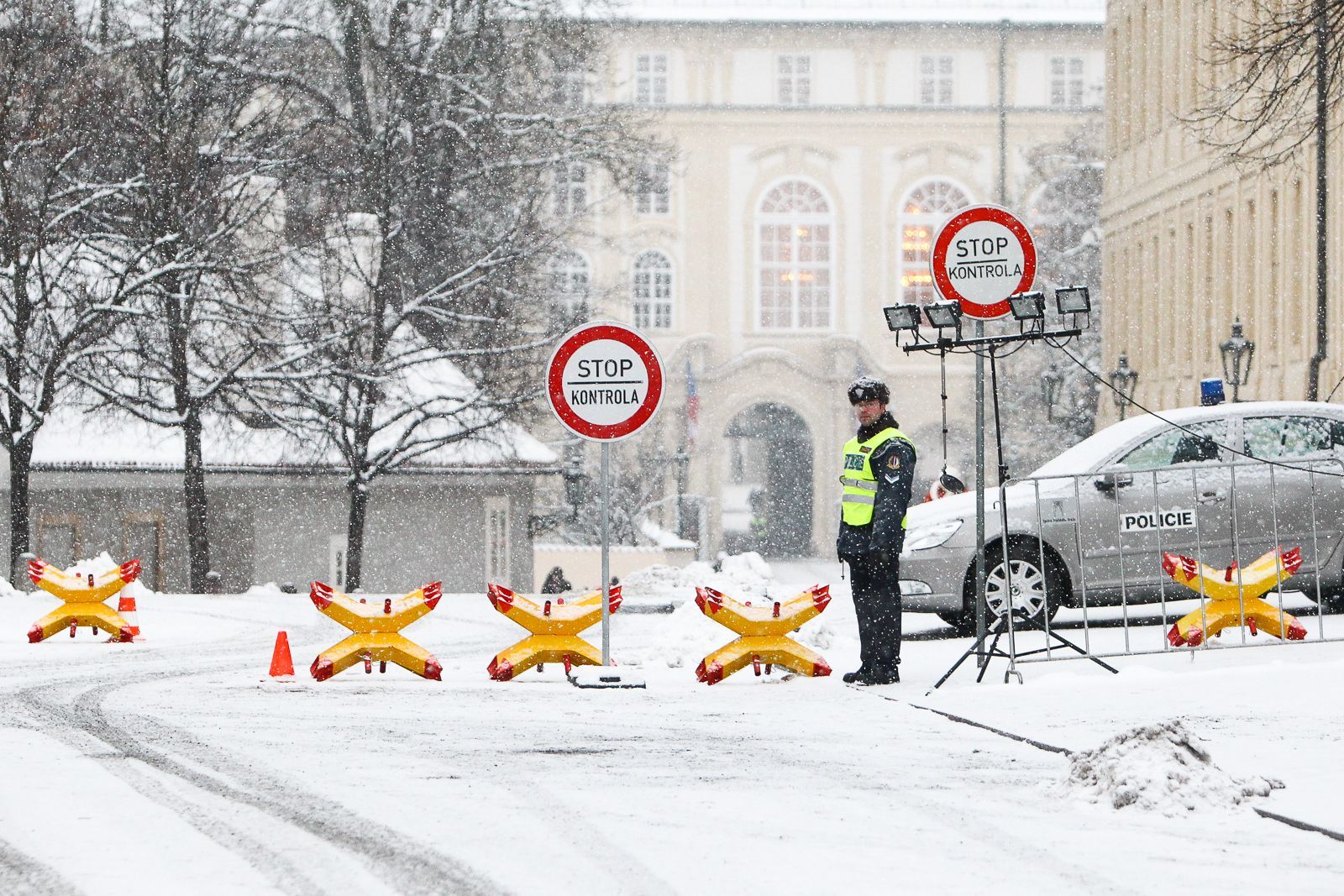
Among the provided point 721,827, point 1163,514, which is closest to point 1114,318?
point 1163,514

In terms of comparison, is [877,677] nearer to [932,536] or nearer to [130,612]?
[932,536]

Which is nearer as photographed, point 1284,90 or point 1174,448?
point 1174,448

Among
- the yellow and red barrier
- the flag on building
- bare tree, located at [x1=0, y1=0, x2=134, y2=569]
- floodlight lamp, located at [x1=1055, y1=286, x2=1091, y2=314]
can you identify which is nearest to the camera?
floodlight lamp, located at [x1=1055, y1=286, x2=1091, y2=314]

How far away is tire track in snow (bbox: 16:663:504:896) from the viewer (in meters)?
6.28

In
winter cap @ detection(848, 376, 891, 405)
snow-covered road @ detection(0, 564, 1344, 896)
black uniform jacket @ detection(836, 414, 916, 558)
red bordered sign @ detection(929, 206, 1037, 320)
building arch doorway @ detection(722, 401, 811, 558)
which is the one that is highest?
red bordered sign @ detection(929, 206, 1037, 320)

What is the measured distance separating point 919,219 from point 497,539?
37079 mm

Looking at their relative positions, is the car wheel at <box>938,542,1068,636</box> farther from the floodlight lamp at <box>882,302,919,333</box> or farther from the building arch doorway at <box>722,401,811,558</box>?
the building arch doorway at <box>722,401,811,558</box>

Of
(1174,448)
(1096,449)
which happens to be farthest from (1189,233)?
(1096,449)

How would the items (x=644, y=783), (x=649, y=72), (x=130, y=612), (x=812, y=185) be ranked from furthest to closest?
(x=649, y=72)
(x=812, y=185)
(x=130, y=612)
(x=644, y=783)

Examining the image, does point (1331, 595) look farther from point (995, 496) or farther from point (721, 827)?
point (721, 827)

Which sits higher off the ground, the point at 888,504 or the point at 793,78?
the point at 793,78

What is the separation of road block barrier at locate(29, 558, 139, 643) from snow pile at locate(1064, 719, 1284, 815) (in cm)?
978

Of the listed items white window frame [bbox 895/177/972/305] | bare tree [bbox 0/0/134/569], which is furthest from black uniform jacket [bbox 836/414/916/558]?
white window frame [bbox 895/177/972/305]

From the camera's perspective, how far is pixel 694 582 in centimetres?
2416
